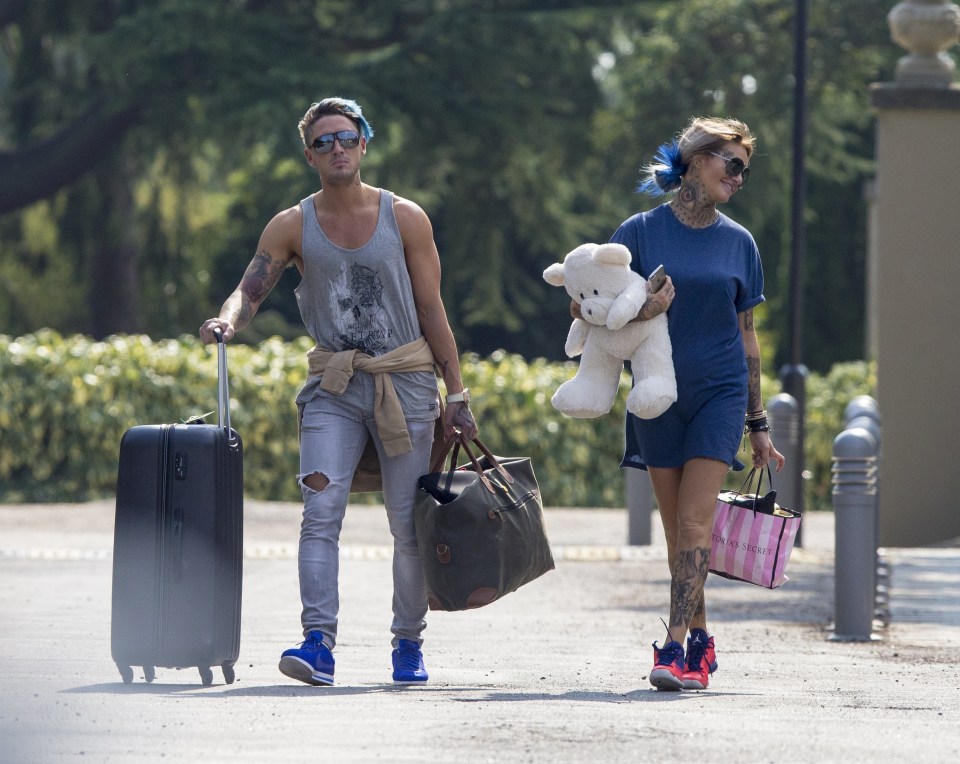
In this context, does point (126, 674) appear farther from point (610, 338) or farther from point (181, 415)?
point (181, 415)

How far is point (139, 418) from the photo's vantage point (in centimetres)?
1587

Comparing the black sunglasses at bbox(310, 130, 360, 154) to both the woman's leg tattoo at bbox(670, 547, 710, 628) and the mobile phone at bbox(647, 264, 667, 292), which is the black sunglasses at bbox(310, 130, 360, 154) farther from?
the woman's leg tattoo at bbox(670, 547, 710, 628)

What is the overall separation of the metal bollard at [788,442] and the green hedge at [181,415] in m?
3.40

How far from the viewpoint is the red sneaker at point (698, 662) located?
5801 mm

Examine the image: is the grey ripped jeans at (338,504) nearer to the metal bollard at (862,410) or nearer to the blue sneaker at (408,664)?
the blue sneaker at (408,664)

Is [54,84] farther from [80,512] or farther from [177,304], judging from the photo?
[80,512]

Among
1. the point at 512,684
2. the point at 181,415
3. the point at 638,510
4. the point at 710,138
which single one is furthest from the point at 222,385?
the point at 181,415

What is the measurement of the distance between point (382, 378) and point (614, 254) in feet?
2.66

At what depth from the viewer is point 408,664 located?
5.91 metres

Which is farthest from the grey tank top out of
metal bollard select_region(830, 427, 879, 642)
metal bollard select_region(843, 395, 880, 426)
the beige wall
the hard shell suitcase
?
the beige wall

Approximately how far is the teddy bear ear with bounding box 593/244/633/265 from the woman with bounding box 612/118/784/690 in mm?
148

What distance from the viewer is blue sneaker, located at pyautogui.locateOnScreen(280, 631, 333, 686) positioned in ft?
18.4

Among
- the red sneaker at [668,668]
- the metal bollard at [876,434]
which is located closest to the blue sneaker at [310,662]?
the red sneaker at [668,668]

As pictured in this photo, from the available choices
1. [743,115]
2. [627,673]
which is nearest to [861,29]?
[743,115]
